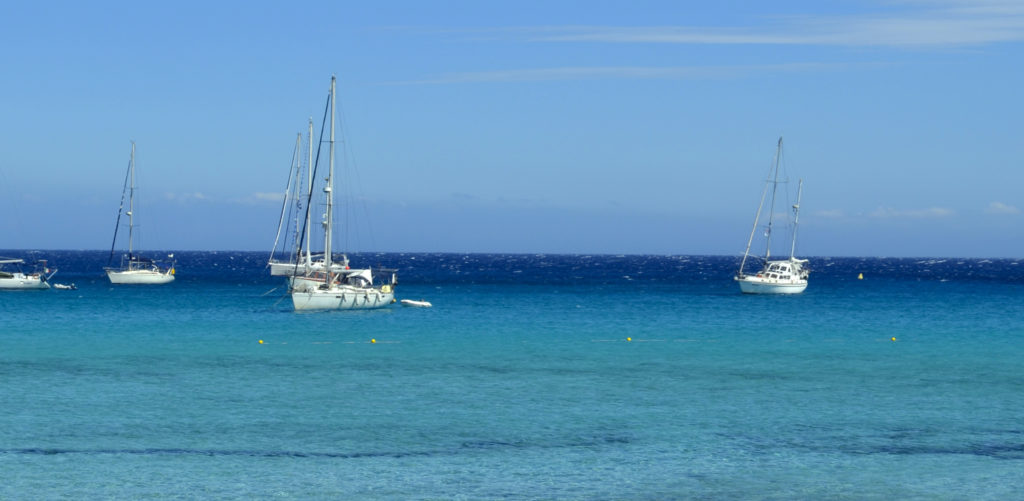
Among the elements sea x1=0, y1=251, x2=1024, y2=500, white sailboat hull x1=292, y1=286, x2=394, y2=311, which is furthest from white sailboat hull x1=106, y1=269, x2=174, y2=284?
sea x1=0, y1=251, x2=1024, y2=500

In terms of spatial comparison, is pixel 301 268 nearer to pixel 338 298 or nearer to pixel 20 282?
pixel 20 282

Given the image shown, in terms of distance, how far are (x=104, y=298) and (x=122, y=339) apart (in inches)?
1802

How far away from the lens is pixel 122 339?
203ft

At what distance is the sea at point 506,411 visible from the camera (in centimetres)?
2664

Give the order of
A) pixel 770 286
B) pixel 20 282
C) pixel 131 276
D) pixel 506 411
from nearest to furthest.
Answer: pixel 506 411 → pixel 20 282 → pixel 770 286 → pixel 131 276

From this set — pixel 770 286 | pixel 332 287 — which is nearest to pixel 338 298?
pixel 332 287

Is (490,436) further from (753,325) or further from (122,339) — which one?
(753,325)

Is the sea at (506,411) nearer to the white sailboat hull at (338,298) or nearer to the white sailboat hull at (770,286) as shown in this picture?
the white sailboat hull at (338,298)

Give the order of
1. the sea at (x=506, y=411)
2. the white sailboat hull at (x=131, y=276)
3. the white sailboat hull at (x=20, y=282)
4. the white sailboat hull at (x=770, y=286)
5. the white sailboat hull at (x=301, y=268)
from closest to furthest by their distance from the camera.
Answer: the sea at (x=506, y=411) < the white sailboat hull at (x=301, y=268) < the white sailboat hull at (x=20, y=282) < the white sailboat hull at (x=770, y=286) < the white sailboat hull at (x=131, y=276)

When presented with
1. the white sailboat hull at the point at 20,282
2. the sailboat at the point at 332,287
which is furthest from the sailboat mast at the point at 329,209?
the white sailboat hull at the point at 20,282

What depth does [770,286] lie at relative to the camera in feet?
381

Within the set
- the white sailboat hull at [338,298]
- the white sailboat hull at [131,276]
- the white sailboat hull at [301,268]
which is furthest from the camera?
the white sailboat hull at [131,276]

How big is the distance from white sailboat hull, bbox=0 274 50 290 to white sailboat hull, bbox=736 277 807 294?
242 feet

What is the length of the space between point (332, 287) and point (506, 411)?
166 feet
